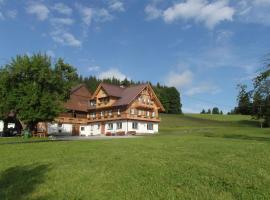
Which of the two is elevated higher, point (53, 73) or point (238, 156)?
point (53, 73)

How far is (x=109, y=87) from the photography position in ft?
279

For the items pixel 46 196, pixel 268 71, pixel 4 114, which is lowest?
pixel 46 196

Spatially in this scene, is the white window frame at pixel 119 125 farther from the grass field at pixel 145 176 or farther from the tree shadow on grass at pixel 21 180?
the tree shadow on grass at pixel 21 180

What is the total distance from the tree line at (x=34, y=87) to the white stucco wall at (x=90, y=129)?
83.8 ft

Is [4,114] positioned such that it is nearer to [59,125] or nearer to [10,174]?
[59,125]

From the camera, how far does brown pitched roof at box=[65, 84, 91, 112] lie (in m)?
87.4

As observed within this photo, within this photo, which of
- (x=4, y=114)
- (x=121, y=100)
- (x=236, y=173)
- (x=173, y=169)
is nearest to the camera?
(x=236, y=173)

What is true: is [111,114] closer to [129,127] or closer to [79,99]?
[129,127]

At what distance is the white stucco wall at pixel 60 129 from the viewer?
274 feet

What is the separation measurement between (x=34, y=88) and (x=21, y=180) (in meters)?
36.6

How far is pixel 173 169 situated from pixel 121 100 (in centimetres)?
6465

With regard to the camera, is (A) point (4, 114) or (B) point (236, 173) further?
(A) point (4, 114)

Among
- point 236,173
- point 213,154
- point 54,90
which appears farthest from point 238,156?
point 54,90

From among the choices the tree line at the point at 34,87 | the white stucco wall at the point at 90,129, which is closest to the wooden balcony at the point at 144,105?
the white stucco wall at the point at 90,129
